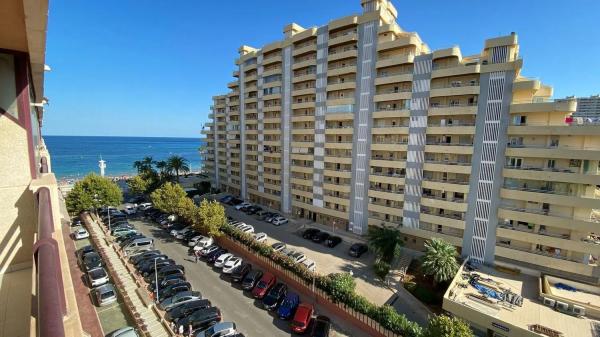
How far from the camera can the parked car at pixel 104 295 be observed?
23125 millimetres

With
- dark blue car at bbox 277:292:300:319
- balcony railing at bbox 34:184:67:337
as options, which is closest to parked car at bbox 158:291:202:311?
dark blue car at bbox 277:292:300:319

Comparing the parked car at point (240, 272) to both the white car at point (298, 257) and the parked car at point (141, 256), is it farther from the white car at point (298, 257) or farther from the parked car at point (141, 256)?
the parked car at point (141, 256)

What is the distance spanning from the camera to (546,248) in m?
30.1

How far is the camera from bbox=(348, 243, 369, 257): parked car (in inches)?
1462

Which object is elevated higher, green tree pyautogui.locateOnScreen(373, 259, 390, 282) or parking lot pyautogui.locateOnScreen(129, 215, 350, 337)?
green tree pyautogui.locateOnScreen(373, 259, 390, 282)

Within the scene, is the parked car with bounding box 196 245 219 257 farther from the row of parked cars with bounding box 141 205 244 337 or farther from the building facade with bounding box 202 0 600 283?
the building facade with bounding box 202 0 600 283

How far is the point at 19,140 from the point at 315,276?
26.0m

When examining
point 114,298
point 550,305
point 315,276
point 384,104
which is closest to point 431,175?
point 384,104

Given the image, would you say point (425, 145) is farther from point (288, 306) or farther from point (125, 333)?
point (125, 333)

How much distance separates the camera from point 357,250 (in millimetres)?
37250

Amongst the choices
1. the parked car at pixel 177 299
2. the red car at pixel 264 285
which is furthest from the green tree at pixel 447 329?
the parked car at pixel 177 299

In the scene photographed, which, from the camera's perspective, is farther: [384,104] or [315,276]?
[384,104]

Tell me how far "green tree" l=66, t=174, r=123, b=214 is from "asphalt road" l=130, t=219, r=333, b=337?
13700 mm

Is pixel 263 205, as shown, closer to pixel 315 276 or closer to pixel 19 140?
pixel 315 276
